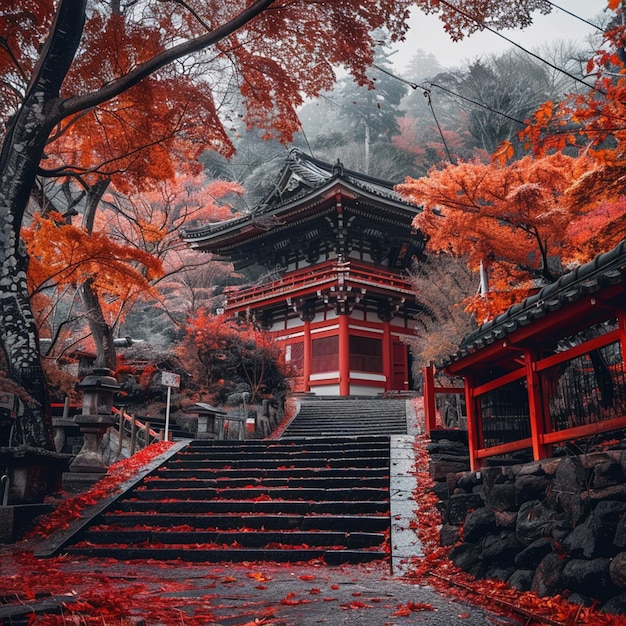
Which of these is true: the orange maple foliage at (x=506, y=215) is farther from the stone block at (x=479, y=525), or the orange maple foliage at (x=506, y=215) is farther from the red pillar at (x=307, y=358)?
the red pillar at (x=307, y=358)

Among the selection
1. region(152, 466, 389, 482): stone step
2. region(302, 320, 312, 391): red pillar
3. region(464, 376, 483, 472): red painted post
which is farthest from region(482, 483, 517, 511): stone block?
region(302, 320, 312, 391): red pillar

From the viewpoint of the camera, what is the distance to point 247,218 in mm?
25141

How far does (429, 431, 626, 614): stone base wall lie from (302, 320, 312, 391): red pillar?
18328 mm

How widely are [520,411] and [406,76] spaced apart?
73.3 meters

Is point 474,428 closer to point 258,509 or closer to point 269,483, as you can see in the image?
point 258,509

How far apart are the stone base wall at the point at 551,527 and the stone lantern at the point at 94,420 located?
6.31 m

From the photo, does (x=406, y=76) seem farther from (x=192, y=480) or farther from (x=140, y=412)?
(x=192, y=480)

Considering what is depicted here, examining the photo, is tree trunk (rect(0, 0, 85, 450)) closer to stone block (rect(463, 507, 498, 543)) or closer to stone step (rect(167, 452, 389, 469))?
stone step (rect(167, 452, 389, 469))

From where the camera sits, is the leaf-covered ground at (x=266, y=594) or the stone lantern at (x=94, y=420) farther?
the stone lantern at (x=94, y=420)

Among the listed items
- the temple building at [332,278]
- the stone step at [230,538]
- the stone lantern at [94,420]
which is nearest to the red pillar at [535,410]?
the stone step at [230,538]

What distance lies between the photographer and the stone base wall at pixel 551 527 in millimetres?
3850

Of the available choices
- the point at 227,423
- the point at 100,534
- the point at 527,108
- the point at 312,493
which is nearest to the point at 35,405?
the point at 100,534

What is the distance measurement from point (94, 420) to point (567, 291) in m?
8.03

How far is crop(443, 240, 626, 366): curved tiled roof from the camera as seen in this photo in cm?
429
